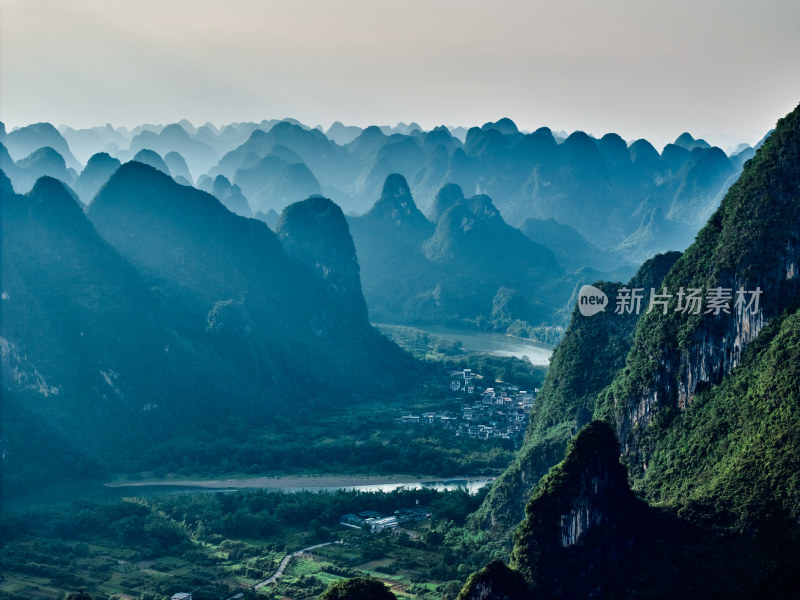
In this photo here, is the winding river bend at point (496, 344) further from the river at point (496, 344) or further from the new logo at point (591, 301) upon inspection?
the new logo at point (591, 301)

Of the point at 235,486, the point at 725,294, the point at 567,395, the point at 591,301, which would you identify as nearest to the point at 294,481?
the point at 235,486

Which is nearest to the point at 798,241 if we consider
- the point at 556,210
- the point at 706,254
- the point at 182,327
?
the point at 706,254

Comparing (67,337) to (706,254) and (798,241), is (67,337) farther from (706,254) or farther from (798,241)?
(798,241)

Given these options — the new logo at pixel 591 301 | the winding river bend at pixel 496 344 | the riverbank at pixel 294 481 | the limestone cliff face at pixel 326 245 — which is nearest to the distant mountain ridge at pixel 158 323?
the limestone cliff face at pixel 326 245

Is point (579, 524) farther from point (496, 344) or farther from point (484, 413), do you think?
point (496, 344)

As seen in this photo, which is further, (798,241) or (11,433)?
(11,433)

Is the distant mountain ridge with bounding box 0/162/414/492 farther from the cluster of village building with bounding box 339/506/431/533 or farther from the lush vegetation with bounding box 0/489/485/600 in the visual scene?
the cluster of village building with bounding box 339/506/431/533

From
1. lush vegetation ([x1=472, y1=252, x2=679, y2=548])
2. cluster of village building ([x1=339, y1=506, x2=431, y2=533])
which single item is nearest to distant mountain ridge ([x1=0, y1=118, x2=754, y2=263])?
lush vegetation ([x1=472, y1=252, x2=679, y2=548])
